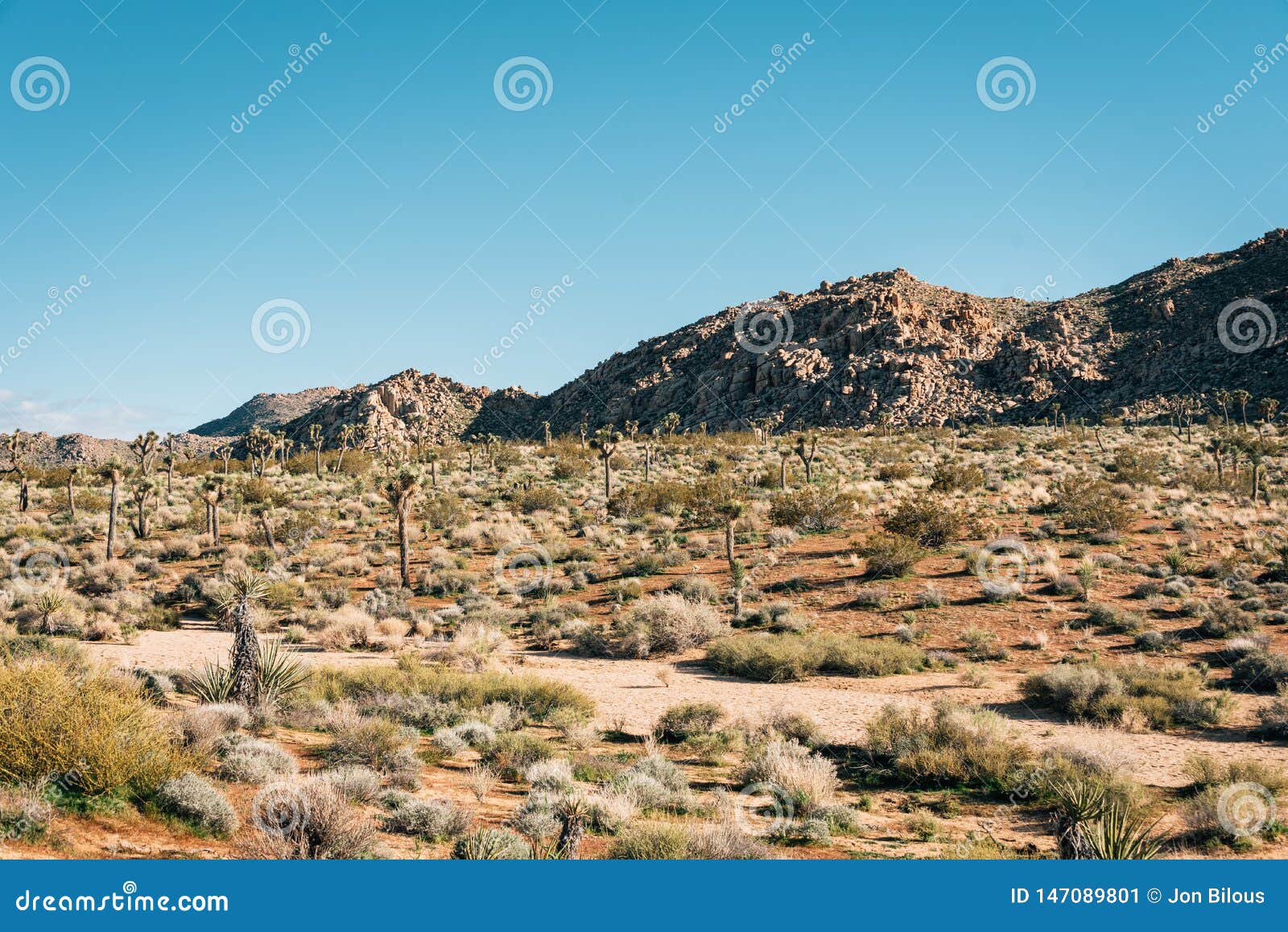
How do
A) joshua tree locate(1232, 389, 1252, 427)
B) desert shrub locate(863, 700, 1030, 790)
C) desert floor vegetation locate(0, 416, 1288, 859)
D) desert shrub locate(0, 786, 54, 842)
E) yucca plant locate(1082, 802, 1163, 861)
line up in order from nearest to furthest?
desert shrub locate(0, 786, 54, 842), yucca plant locate(1082, 802, 1163, 861), desert floor vegetation locate(0, 416, 1288, 859), desert shrub locate(863, 700, 1030, 790), joshua tree locate(1232, 389, 1252, 427)

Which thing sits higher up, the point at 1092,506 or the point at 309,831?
the point at 1092,506

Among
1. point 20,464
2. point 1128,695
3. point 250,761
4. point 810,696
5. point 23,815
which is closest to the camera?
point 23,815

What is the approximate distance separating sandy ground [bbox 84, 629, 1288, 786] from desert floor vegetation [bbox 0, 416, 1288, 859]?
0.10 metres

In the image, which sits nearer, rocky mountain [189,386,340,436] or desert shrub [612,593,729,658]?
desert shrub [612,593,729,658]

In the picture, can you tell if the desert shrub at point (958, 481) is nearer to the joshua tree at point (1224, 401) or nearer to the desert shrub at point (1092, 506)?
the desert shrub at point (1092, 506)

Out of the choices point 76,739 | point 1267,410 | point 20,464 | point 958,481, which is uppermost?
point 1267,410

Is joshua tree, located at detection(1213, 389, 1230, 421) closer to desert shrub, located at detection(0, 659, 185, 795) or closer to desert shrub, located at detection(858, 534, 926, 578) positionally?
desert shrub, located at detection(858, 534, 926, 578)

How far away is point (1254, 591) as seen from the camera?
71.1 ft

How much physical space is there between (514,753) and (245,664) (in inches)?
196

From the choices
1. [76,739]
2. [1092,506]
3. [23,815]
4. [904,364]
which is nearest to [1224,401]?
[904,364]

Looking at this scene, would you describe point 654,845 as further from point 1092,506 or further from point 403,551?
point 1092,506

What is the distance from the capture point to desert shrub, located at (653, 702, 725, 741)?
14.0 m

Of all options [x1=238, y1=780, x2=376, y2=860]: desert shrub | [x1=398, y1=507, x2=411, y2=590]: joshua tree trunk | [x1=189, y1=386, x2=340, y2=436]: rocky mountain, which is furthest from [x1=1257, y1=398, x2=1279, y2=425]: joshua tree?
[x1=189, y1=386, x2=340, y2=436]: rocky mountain

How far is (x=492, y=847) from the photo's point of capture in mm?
7215
